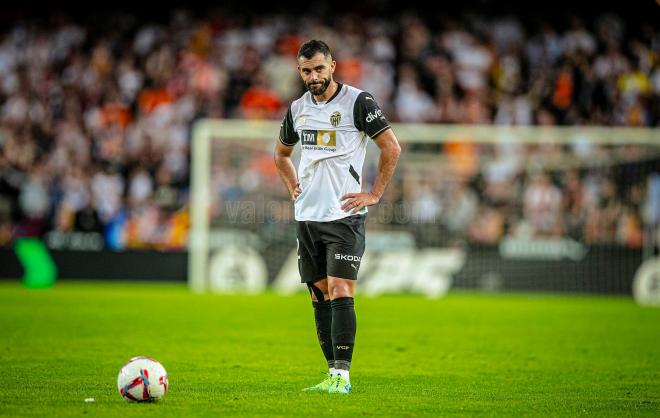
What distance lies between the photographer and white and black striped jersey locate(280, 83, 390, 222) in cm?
752

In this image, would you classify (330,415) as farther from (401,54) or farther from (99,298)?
(401,54)

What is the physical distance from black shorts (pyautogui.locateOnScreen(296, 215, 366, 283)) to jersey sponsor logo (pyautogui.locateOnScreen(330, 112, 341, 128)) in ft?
2.14

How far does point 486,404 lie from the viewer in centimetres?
705

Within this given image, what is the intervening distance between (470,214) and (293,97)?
17.6 ft

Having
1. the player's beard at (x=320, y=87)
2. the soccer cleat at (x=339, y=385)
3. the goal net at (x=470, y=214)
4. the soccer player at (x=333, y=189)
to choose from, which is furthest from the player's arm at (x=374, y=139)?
the goal net at (x=470, y=214)

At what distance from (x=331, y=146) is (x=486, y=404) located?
2.04m

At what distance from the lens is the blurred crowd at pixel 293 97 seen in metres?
19.7

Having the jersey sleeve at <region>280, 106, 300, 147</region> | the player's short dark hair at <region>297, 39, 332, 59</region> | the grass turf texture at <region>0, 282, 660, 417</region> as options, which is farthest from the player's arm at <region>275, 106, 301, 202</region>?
the grass turf texture at <region>0, 282, 660, 417</region>

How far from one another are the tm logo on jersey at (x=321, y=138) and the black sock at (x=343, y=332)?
1.09m

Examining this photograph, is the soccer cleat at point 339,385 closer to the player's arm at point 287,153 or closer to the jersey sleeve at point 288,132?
the player's arm at point 287,153

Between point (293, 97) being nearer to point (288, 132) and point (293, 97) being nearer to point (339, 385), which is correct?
point (288, 132)

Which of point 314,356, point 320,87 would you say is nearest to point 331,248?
point 320,87

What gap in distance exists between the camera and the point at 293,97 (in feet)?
76.1

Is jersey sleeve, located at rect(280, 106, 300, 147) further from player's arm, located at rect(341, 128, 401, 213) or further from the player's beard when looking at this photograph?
player's arm, located at rect(341, 128, 401, 213)
